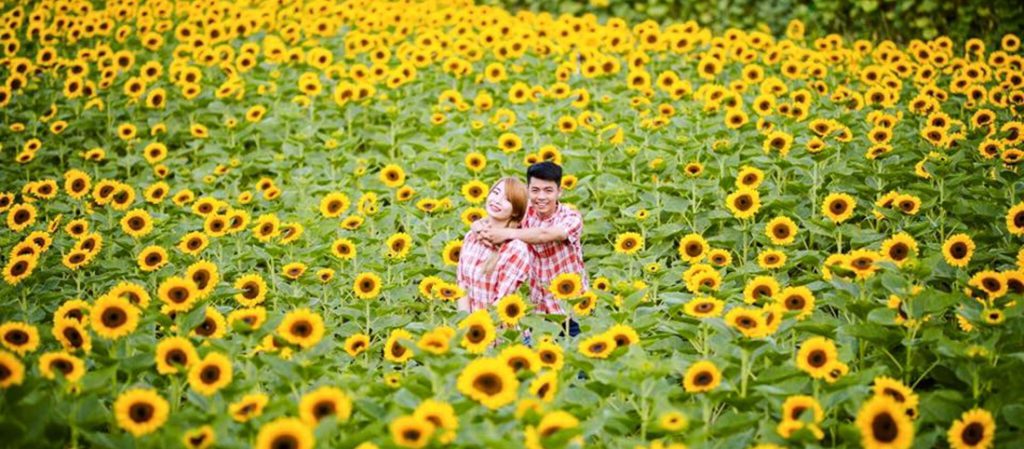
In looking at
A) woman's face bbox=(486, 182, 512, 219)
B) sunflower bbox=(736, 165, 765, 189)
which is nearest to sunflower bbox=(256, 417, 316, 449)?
woman's face bbox=(486, 182, 512, 219)

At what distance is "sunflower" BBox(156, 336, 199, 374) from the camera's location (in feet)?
9.95

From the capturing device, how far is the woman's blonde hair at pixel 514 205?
426 centimetres

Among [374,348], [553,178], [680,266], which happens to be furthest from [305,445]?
[680,266]

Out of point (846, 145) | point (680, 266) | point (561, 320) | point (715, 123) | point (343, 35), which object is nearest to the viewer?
point (561, 320)

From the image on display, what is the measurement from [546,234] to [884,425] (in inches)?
73.0

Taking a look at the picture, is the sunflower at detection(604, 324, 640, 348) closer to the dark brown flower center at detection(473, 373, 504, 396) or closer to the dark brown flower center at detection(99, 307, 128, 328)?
the dark brown flower center at detection(473, 373, 504, 396)

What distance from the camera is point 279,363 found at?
3.06 meters

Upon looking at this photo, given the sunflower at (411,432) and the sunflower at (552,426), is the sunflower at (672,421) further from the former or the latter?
the sunflower at (411,432)

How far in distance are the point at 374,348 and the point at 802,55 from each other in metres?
5.43

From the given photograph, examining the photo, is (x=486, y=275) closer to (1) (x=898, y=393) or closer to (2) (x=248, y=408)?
(2) (x=248, y=408)

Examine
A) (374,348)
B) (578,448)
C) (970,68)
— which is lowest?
(374,348)

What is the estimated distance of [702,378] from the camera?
3.04 meters

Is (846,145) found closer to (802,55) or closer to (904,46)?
(802,55)

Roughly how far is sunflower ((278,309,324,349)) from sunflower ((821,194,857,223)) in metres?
2.71
